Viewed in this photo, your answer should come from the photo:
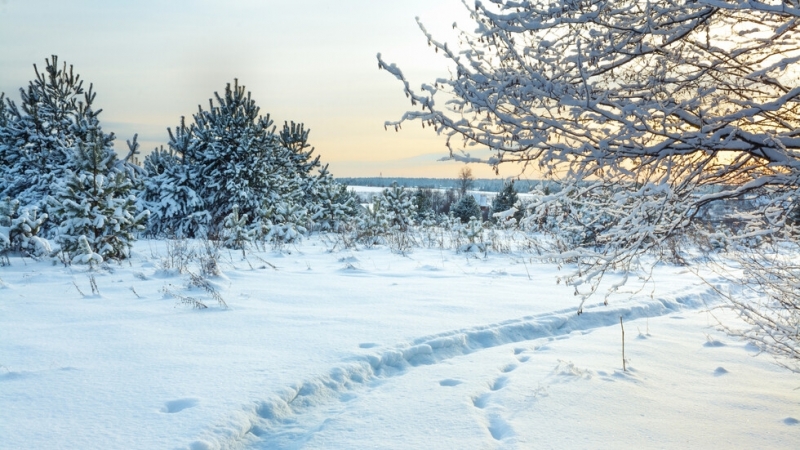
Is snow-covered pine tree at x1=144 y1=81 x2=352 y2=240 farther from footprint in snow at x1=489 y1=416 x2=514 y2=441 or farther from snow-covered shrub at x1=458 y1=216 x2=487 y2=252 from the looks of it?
footprint in snow at x1=489 y1=416 x2=514 y2=441

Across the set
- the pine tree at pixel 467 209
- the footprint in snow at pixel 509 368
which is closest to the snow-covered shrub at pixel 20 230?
the footprint in snow at pixel 509 368

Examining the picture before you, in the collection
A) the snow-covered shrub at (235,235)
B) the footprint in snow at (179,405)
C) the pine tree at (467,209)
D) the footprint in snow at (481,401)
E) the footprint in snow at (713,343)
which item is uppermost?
the pine tree at (467,209)

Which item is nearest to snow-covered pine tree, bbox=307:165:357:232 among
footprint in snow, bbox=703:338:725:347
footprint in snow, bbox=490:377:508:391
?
footprint in snow, bbox=703:338:725:347

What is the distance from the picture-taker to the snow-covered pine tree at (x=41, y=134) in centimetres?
1939

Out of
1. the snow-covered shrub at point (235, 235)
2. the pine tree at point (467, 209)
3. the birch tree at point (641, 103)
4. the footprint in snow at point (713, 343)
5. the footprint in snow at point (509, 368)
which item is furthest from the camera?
the pine tree at point (467, 209)

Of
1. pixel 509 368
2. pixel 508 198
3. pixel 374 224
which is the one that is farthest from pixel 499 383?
pixel 508 198

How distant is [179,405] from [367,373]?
4.39ft

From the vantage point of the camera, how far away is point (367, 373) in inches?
152

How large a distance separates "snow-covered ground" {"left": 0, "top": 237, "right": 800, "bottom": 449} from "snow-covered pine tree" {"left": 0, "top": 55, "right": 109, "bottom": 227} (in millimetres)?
15408

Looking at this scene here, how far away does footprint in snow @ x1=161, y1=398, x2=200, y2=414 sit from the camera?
3.00 m

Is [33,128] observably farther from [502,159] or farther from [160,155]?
[502,159]

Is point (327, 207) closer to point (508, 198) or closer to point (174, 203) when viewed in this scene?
point (174, 203)

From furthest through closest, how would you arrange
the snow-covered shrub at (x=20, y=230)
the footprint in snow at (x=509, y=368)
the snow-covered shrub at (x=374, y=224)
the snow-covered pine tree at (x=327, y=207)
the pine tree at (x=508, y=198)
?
1. the snow-covered pine tree at (x=327, y=207)
2. the snow-covered shrub at (x=374, y=224)
3. the snow-covered shrub at (x=20, y=230)
4. the footprint in snow at (x=509, y=368)
5. the pine tree at (x=508, y=198)

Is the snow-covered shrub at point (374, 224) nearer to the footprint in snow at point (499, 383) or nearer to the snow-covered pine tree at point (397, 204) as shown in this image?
the snow-covered pine tree at point (397, 204)
